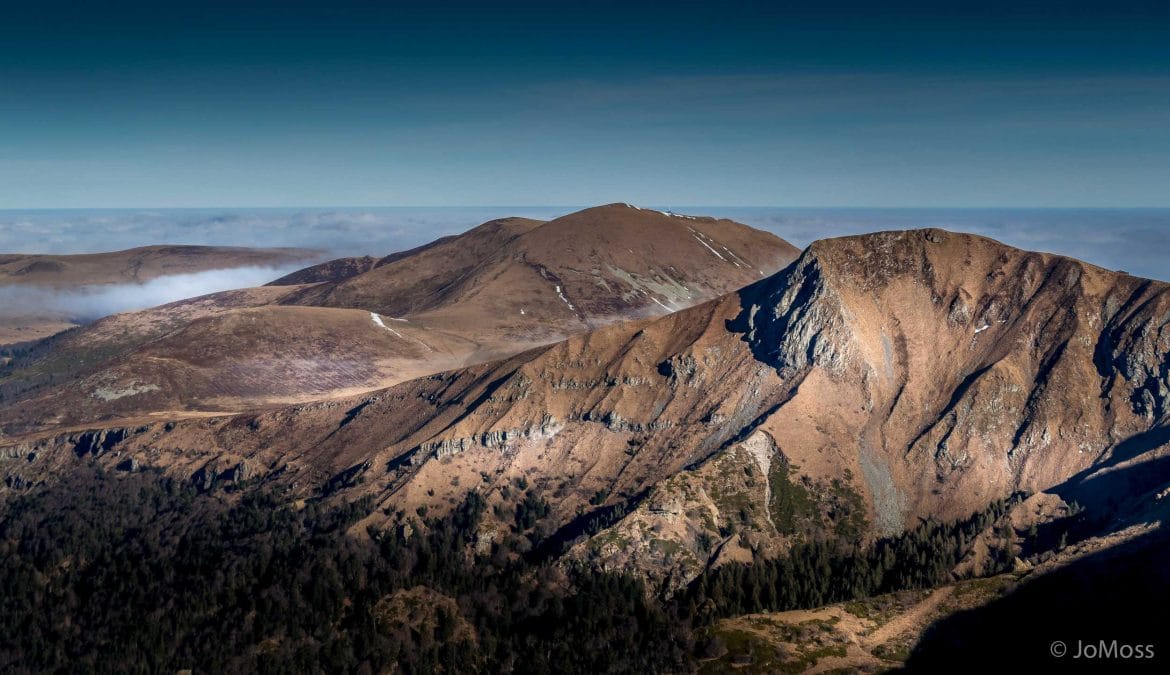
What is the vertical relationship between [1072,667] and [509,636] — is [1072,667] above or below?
above

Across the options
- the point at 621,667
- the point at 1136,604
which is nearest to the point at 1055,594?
the point at 1136,604

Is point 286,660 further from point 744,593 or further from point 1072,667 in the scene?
point 1072,667

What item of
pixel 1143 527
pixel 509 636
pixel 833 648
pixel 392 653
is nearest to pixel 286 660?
pixel 392 653

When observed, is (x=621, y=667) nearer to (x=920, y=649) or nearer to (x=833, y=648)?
(x=833, y=648)

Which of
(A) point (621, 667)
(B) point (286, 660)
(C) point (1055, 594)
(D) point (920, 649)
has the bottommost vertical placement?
(B) point (286, 660)

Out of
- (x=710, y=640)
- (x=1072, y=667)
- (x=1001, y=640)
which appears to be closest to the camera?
(x=1072, y=667)

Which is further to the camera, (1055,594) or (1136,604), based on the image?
(1055,594)

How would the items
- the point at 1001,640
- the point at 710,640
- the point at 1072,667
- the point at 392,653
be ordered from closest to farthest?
the point at 1072,667 → the point at 1001,640 → the point at 710,640 → the point at 392,653

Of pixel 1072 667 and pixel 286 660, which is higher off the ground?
pixel 1072 667

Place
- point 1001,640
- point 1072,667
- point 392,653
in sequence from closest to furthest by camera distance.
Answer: point 1072,667 → point 1001,640 → point 392,653
